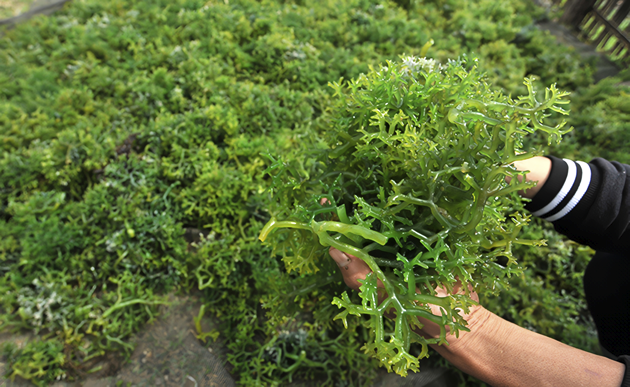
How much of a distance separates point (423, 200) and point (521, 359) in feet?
2.22

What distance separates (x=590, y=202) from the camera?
1374mm

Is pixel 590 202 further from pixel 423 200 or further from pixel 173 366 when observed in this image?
pixel 173 366

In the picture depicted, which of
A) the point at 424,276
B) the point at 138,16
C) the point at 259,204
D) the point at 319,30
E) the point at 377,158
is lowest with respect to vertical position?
the point at 259,204

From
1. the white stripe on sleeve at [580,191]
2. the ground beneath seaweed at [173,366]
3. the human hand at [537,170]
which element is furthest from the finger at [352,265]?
the ground beneath seaweed at [173,366]

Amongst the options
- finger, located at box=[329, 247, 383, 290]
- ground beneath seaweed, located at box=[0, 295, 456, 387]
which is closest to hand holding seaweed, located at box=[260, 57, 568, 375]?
finger, located at box=[329, 247, 383, 290]

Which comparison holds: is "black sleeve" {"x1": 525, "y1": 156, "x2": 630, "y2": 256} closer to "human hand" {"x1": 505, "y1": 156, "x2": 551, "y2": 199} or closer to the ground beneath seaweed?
"human hand" {"x1": 505, "y1": 156, "x2": 551, "y2": 199}

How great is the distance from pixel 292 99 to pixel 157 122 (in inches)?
42.4

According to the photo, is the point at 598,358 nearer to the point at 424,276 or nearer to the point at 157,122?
the point at 424,276

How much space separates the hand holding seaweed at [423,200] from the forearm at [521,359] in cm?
26

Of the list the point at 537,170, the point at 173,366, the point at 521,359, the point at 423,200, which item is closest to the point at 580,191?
the point at 537,170

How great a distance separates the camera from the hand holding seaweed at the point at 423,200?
99cm

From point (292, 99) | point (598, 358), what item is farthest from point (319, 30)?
point (598, 358)

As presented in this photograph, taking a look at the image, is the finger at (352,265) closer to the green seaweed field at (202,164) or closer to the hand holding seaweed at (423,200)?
the hand holding seaweed at (423,200)

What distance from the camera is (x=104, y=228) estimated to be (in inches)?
96.2
